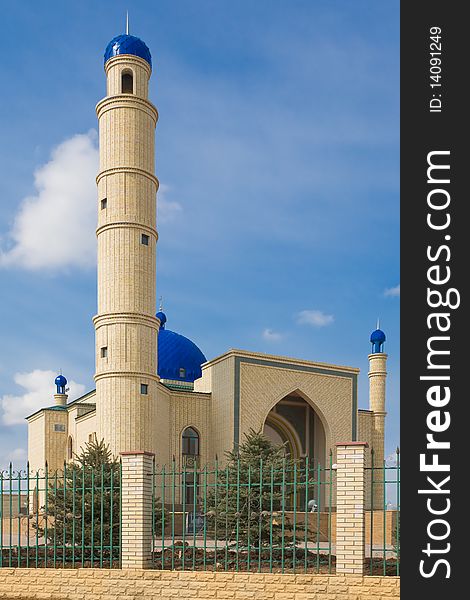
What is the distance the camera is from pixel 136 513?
11.5 metres

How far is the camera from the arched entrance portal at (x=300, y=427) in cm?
3275

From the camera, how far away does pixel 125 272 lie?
82.0ft

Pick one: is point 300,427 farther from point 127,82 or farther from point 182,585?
point 182,585

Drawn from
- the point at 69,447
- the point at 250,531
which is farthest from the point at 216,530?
the point at 69,447

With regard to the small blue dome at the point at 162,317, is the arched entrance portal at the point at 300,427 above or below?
below

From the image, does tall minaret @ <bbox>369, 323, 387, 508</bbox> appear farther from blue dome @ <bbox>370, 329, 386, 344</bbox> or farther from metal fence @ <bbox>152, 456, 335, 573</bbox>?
metal fence @ <bbox>152, 456, 335, 573</bbox>

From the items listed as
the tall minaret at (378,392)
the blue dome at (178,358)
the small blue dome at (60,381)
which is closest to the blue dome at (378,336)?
the tall minaret at (378,392)

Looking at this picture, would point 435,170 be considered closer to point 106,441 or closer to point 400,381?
point 400,381

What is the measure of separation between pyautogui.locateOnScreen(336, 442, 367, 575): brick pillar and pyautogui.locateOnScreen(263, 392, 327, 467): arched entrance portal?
72.2ft

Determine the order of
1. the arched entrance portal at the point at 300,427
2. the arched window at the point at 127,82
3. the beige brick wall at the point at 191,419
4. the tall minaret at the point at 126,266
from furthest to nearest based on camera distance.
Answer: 1. the arched entrance portal at the point at 300,427
2. the beige brick wall at the point at 191,419
3. the arched window at the point at 127,82
4. the tall minaret at the point at 126,266

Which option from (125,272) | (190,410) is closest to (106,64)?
(125,272)

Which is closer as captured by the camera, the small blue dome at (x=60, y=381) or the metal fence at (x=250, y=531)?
the metal fence at (x=250, y=531)

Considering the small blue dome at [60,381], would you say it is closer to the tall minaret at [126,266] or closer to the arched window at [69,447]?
the arched window at [69,447]

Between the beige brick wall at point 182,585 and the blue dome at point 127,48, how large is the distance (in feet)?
62.5
